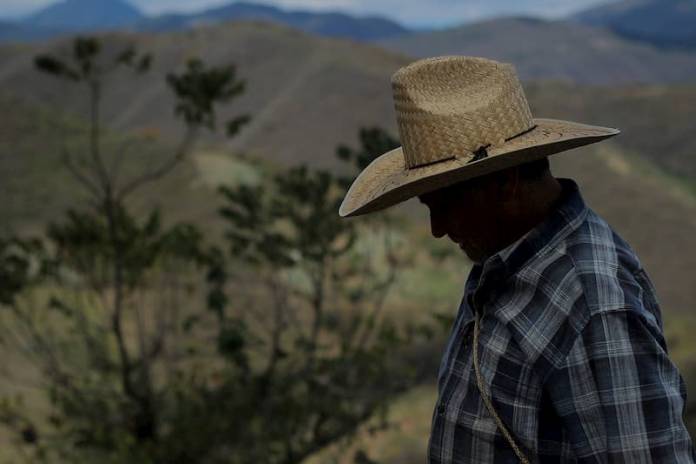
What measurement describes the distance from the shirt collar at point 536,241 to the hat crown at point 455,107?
201 millimetres

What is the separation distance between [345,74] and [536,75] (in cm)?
4079

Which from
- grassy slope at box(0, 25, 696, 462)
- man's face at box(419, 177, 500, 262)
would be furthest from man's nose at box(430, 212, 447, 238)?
grassy slope at box(0, 25, 696, 462)

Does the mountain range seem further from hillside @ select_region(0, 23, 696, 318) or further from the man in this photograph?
the man

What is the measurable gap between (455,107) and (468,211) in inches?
9.9

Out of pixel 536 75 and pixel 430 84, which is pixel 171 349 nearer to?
pixel 430 84

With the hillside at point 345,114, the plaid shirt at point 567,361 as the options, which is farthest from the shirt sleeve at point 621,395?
the hillside at point 345,114

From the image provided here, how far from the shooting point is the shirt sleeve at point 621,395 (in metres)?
1.29

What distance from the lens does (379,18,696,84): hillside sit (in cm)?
7438

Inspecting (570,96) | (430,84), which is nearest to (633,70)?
(570,96)

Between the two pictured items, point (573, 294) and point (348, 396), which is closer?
point (573, 294)

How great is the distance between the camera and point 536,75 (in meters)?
74.4

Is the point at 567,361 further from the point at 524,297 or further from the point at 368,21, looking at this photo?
the point at 368,21

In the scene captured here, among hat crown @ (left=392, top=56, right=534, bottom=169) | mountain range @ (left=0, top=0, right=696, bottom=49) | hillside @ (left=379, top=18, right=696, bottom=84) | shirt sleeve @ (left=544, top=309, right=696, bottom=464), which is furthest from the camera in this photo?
mountain range @ (left=0, top=0, right=696, bottom=49)

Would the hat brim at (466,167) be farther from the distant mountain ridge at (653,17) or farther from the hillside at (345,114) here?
the distant mountain ridge at (653,17)
